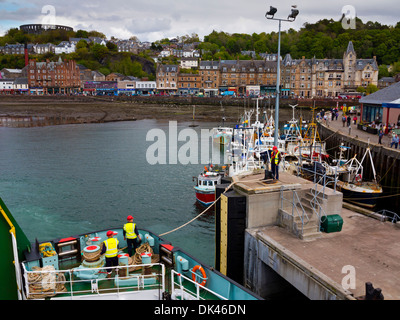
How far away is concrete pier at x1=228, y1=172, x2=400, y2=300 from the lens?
9406 millimetres

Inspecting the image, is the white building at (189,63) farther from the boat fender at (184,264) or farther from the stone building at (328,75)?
the boat fender at (184,264)

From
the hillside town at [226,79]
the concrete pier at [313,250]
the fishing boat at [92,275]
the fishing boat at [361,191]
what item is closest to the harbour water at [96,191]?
the concrete pier at [313,250]

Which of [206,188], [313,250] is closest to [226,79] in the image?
[206,188]

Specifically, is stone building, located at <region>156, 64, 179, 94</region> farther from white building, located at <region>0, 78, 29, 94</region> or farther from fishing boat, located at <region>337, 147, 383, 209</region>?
fishing boat, located at <region>337, 147, 383, 209</region>

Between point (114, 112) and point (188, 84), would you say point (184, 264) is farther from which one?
point (188, 84)

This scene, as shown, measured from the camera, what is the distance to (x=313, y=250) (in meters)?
11.3

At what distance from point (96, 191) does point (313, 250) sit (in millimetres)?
23419

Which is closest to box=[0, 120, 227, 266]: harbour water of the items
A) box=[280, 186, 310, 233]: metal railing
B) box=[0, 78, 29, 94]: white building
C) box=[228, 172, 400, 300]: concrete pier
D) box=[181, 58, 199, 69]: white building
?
box=[228, 172, 400, 300]: concrete pier

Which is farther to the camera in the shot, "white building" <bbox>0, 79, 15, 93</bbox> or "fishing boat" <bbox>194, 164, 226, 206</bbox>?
"white building" <bbox>0, 79, 15, 93</bbox>

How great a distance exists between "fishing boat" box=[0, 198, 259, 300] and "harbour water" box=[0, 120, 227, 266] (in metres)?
8.68

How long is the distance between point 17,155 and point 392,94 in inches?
1781

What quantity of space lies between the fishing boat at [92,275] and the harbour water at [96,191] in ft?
28.5

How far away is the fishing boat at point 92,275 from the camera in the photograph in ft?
28.4

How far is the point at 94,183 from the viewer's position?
33312mm
